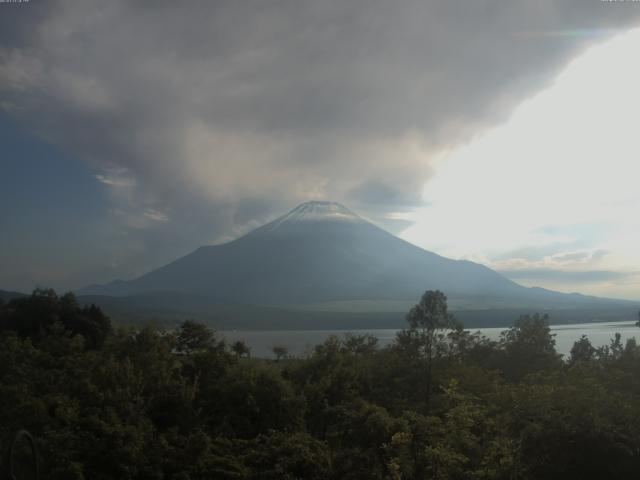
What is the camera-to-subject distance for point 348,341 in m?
28.1

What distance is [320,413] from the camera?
16719mm

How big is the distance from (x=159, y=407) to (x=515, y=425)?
31.3 ft

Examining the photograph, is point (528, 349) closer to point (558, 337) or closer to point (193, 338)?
point (193, 338)

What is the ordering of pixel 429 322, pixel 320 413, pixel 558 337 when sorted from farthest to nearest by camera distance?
pixel 558 337
pixel 429 322
pixel 320 413

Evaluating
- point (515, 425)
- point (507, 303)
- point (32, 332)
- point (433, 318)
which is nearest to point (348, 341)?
point (433, 318)

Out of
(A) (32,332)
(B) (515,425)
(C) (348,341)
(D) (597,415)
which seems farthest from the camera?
(A) (32,332)

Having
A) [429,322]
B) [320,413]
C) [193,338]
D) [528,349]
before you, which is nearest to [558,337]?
[528,349]

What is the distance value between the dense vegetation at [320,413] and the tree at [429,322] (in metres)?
0.06

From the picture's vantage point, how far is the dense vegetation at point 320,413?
9219 mm

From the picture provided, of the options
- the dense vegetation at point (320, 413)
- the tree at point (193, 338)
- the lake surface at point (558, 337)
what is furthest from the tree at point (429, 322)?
the lake surface at point (558, 337)

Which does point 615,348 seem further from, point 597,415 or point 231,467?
point 231,467

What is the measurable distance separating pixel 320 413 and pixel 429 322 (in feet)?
21.1

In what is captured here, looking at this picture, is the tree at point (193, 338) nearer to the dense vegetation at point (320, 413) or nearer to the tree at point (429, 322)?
the dense vegetation at point (320, 413)

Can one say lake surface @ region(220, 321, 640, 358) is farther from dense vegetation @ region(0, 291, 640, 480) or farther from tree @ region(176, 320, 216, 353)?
dense vegetation @ region(0, 291, 640, 480)
